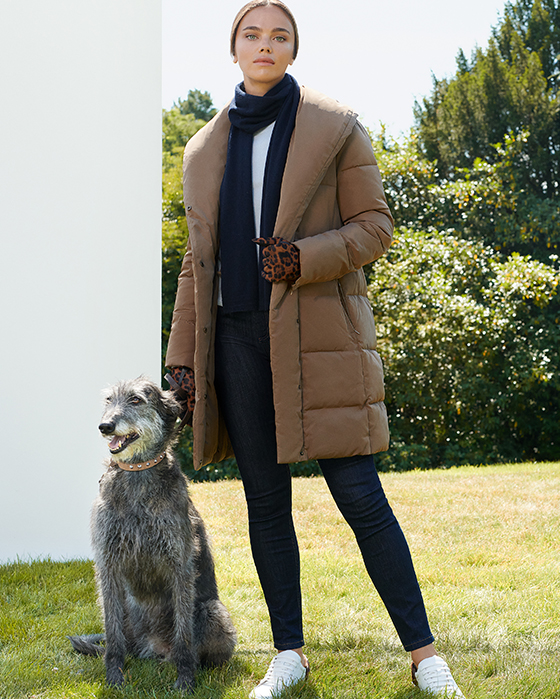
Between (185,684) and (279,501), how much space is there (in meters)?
0.70

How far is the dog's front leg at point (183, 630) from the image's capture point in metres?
2.34

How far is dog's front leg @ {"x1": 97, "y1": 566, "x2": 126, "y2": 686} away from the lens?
2381 millimetres

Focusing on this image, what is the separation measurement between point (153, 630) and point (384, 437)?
44.1 inches

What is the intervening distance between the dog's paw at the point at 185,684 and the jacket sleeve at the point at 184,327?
1073 millimetres

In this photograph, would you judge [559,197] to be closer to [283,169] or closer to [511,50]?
[511,50]

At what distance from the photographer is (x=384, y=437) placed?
7.43 feet

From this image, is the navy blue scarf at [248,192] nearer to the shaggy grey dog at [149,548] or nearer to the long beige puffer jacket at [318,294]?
the long beige puffer jacket at [318,294]

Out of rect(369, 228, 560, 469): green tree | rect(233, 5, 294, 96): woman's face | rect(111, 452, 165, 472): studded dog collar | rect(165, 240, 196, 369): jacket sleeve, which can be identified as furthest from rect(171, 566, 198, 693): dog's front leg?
rect(369, 228, 560, 469): green tree

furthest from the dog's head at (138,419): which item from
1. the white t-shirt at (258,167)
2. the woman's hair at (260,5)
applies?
the woman's hair at (260,5)

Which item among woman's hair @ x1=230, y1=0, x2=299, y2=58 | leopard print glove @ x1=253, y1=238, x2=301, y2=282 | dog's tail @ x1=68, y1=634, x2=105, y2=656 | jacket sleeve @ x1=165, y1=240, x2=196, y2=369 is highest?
woman's hair @ x1=230, y1=0, x2=299, y2=58

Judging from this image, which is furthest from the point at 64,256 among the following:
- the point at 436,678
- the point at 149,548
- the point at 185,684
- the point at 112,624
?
the point at 436,678

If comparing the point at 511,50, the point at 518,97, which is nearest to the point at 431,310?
the point at 518,97

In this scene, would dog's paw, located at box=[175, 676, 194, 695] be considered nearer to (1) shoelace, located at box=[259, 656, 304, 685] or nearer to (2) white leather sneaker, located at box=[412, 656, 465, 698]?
(1) shoelace, located at box=[259, 656, 304, 685]

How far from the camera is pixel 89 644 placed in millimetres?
2662
